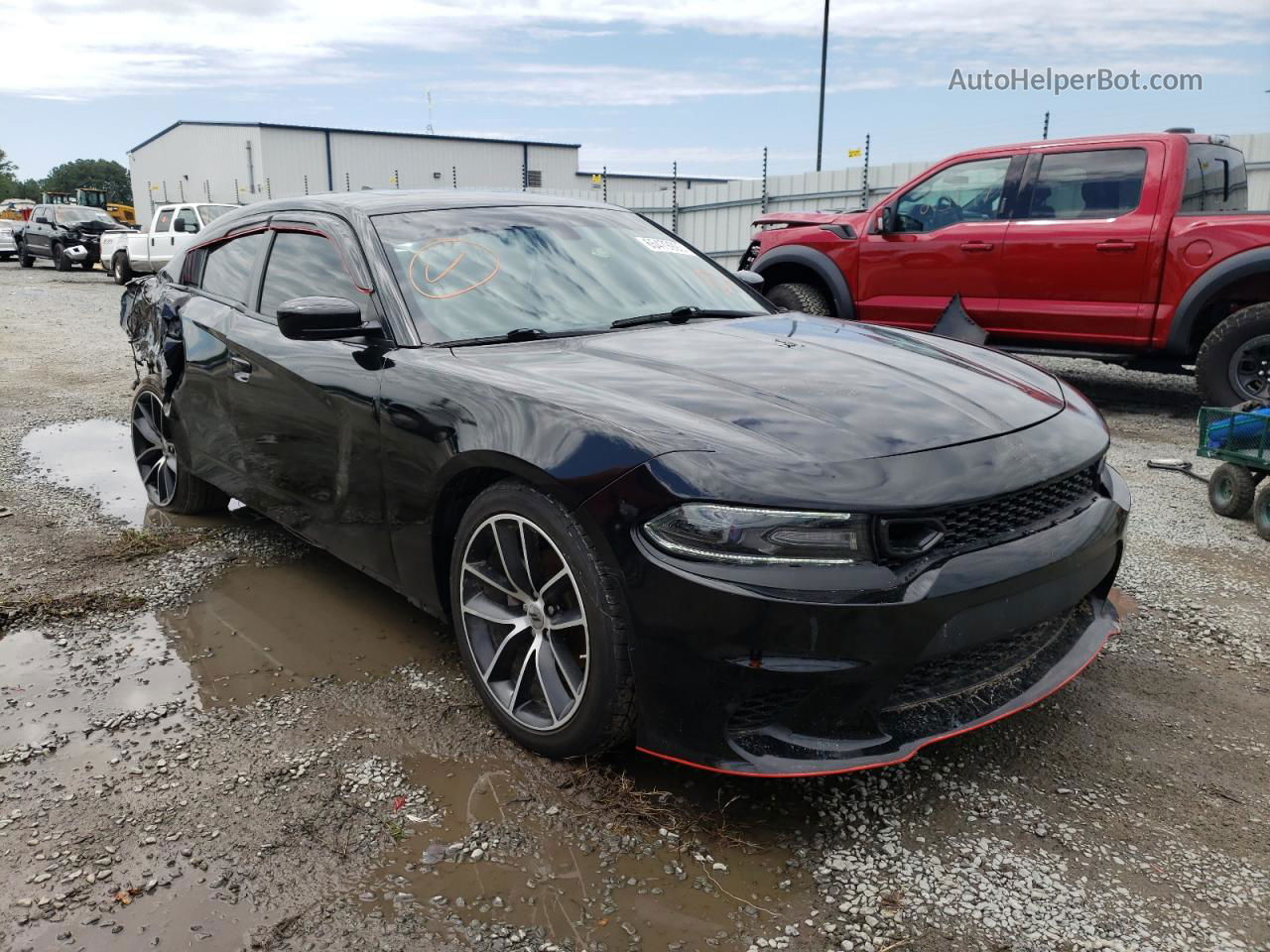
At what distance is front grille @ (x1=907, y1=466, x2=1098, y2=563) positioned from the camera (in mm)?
2297

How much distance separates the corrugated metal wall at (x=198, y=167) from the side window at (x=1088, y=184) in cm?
3637

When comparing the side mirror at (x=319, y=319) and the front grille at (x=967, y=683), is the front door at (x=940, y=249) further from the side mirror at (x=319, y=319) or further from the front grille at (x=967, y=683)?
the side mirror at (x=319, y=319)

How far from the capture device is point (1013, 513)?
243cm

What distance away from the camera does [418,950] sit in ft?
6.72

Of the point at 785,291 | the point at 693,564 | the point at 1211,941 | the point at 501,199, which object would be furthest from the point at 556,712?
the point at 785,291

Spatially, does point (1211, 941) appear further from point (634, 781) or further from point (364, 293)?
point (364, 293)

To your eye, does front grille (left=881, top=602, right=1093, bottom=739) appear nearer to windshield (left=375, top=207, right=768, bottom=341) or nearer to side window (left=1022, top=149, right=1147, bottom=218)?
windshield (left=375, top=207, right=768, bottom=341)

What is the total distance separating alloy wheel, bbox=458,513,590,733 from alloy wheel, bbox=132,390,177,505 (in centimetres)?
271

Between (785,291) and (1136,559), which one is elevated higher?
(785,291)

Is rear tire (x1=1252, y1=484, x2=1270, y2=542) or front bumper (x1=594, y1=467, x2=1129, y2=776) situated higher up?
front bumper (x1=594, y1=467, x2=1129, y2=776)

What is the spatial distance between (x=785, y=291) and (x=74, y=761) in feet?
23.5

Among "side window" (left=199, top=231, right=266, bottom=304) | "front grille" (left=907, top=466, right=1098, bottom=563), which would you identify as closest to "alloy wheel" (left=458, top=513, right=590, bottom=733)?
"front grille" (left=907, top=466, right=1098, bottom=563)

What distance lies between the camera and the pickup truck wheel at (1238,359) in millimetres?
6469

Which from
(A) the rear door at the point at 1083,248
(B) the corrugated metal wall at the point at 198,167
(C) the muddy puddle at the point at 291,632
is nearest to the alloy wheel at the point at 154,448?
(C) the muddy puddle at the point at 291,632
